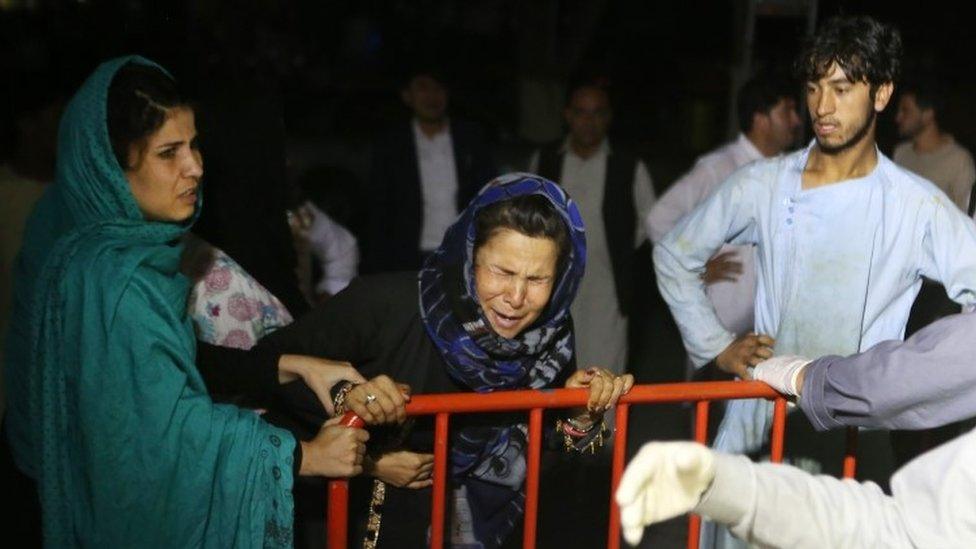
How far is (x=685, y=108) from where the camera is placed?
2155 cm

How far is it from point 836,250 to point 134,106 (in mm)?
2007

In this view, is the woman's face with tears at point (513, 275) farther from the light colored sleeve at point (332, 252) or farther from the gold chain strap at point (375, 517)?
the light colored sleeve at point (332, 252)

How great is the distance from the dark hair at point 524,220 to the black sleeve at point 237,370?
0.63m

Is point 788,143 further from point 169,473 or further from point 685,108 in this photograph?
point 685,108

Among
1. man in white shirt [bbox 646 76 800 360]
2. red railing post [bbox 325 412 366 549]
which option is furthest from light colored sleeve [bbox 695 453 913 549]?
man in white shirt [bbox 646 76 800 360]

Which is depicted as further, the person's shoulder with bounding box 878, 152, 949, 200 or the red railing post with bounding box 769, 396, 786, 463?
the person's shoulder with bounding box 878, 152, 949, 200

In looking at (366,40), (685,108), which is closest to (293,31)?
(366,40)

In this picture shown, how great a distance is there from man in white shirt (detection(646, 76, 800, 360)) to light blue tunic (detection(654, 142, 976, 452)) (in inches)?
41.2

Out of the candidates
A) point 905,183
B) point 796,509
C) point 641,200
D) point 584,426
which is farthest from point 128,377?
point 641,200

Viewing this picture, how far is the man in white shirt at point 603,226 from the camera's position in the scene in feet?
19.7

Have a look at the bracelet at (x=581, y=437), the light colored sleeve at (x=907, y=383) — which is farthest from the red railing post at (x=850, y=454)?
the bracelet at (x=581, y=437)

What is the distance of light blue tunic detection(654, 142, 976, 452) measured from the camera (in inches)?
140

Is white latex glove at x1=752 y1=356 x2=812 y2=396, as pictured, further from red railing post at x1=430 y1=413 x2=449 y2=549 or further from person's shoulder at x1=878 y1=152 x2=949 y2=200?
red railing post at x1=430 y1=413 x2=449 y2=549

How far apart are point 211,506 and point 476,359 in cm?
79
